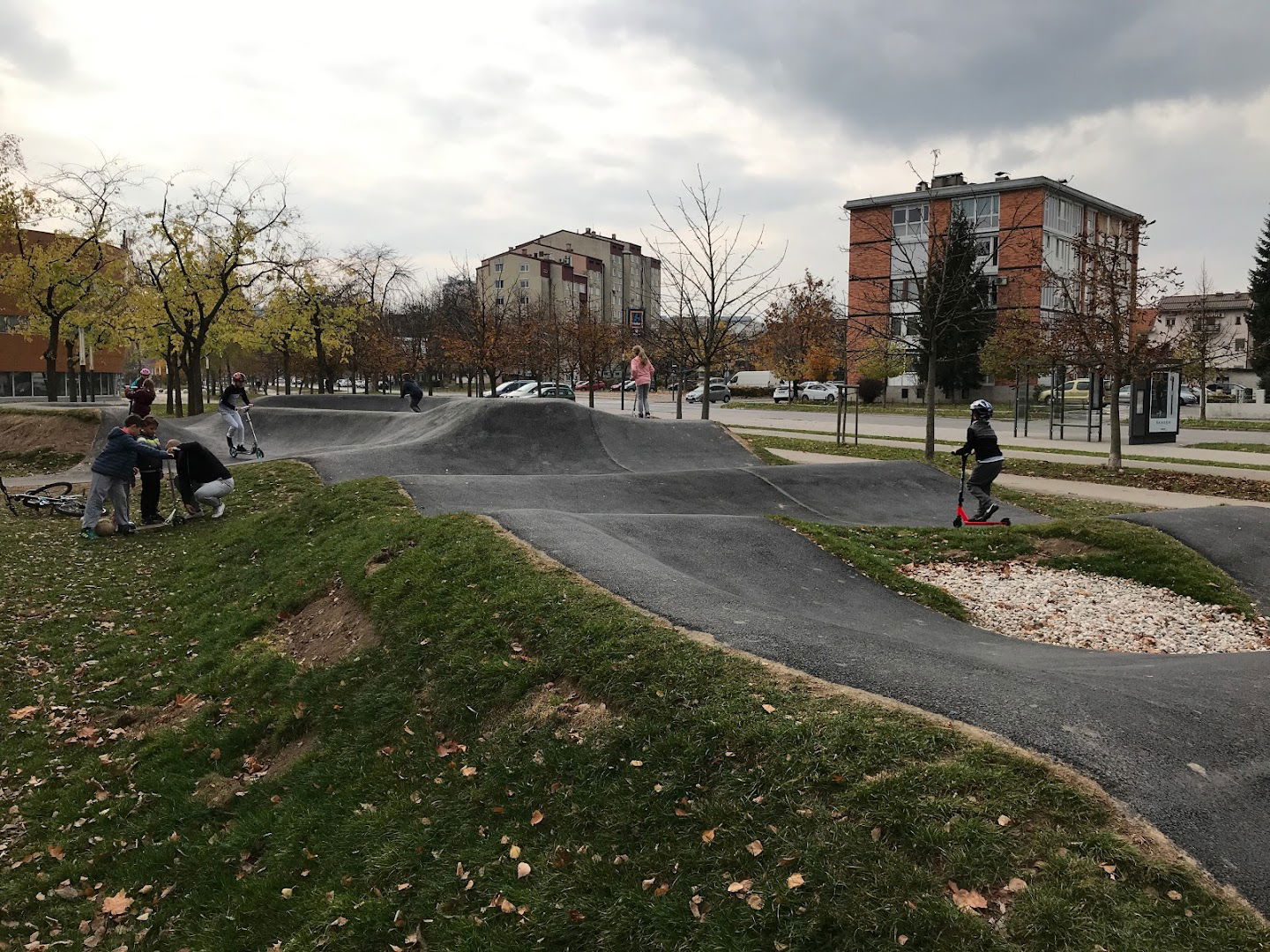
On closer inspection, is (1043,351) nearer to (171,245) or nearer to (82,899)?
(82,899)

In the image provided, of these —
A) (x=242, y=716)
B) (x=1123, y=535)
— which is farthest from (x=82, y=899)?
(x=1123, y=535)

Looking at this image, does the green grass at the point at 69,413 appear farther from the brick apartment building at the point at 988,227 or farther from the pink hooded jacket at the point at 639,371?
the brick apartment building at the point at 988,227

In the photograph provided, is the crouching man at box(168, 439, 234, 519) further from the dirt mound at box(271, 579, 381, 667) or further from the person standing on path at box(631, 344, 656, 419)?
the person standing on path at box(631, 344, 656, 419)

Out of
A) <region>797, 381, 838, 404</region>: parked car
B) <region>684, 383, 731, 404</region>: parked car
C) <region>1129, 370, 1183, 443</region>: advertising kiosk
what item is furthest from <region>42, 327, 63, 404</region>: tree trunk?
<region>797, 381, 838, 404</region>: parked car

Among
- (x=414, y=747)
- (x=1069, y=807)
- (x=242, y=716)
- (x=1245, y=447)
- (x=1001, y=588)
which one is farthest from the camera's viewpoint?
(x=1245, y=447)

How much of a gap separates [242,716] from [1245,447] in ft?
87.8

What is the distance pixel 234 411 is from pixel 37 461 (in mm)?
5507

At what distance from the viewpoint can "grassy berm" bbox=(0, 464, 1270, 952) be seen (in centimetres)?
343

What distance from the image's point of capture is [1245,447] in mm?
23781

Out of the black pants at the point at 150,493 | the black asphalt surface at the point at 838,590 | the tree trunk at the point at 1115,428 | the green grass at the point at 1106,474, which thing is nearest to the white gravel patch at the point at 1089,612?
the black asphalt surface at the point at 838,590

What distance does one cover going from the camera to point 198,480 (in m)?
14.1

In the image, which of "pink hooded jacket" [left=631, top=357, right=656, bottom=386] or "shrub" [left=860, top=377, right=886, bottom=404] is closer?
"pink hooded jacket" [left=631, top=357, right=656, bottom=386]

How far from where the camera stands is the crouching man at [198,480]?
45.9ft

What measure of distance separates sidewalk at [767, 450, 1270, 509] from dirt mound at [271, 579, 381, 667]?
1052 centimetres
